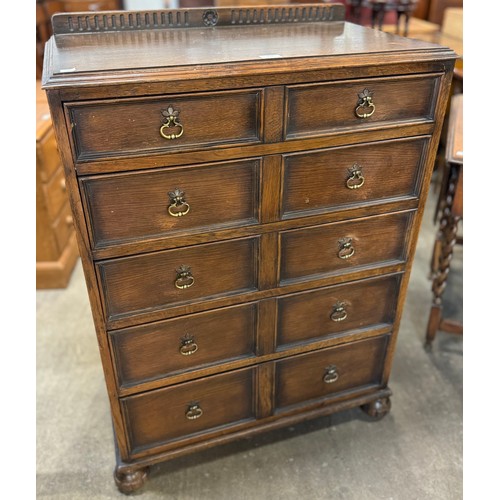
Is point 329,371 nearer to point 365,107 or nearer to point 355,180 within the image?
point 355,180

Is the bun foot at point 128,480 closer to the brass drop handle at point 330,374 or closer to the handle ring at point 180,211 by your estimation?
the brass drop handle at point 330,374

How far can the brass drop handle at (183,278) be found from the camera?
1.31m

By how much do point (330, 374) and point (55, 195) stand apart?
1622mm

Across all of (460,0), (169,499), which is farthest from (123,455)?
(460,0)

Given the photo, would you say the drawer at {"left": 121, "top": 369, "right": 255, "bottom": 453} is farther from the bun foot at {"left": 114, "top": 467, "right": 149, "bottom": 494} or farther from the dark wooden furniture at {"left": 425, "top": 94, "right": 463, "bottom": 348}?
the dark wooden furniture at {"left": 425, "top": 94, "right": 463, "bottom": 348}

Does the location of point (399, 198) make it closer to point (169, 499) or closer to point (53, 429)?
point (169, 499)

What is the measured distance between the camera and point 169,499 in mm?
1604

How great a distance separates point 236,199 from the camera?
1268 millimetres

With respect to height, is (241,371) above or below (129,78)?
below

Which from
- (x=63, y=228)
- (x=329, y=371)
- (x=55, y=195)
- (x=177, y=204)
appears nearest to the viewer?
(x=177, y=204)

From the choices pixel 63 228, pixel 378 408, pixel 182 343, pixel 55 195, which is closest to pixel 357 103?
pixel 182 343

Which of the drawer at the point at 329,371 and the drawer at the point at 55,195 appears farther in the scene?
the drawer at the point at 55,195

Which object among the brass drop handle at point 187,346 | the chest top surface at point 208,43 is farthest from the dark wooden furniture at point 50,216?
the brass drop handle at point 187,346

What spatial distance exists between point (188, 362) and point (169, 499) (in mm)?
488
